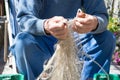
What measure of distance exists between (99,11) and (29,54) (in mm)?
511

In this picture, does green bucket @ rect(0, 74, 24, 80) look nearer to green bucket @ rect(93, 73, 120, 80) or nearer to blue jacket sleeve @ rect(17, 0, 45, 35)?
blue jacket sleeve @ rect(17, 0, 45, 35)

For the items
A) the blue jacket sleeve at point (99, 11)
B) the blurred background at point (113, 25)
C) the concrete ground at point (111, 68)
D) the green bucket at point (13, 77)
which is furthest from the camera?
the blurred background at point (113, 25)

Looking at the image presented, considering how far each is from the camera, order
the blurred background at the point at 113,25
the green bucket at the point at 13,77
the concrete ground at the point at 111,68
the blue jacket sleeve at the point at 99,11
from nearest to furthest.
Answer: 1. the green bucket at the point at 13,77
2. the blue jacket sleeve at the point at 99,11
3. the concrete ground at the point at 111,68
4. the blurred background at the point at 113,25

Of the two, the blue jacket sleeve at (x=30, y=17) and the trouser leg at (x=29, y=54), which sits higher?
the blue jacket sleeve at (x=30, y=17)

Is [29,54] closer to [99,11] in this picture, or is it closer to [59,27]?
[59,27]

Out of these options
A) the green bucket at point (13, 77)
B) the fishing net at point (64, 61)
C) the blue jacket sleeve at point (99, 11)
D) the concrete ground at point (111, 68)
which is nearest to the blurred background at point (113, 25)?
the concrete ground at point (111, 68)

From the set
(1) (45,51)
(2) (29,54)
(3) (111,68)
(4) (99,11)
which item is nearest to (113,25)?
(3) (111,68)

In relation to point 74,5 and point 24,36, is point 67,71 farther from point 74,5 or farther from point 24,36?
point 74,5

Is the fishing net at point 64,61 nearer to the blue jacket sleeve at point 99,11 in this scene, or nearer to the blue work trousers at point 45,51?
the blue work trousers at point 45,51

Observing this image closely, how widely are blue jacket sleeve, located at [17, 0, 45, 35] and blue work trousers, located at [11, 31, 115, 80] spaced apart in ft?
0.18

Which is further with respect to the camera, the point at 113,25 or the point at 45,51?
the point at 113,25

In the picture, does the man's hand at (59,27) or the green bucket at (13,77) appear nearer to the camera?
the man's hand at (59,27)

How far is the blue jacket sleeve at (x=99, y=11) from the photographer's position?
2090 mm

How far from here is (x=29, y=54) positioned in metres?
2.03
